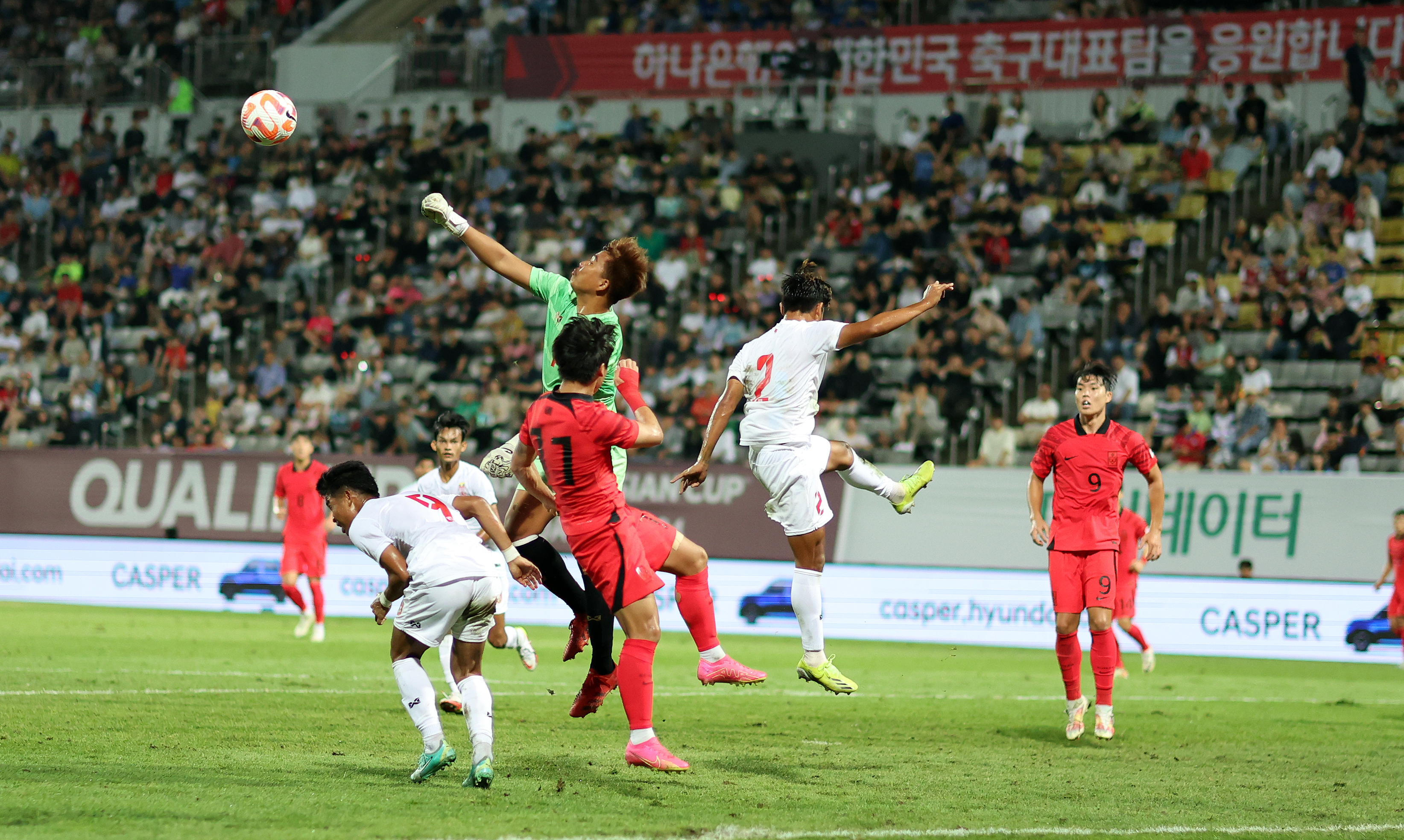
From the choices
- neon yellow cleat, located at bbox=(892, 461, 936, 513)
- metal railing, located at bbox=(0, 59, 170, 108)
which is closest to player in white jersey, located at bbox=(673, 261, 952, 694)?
neon yellow cleat, located at bbox=(892, 461, 936, 513)

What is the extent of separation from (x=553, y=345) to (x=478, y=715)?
6.65 feet

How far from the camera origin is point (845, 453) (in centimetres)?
969

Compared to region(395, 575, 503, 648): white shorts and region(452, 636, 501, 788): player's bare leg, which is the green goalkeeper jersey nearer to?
region(395, 575, 503, 648): white shorts

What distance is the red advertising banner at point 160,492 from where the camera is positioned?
70.0 feet

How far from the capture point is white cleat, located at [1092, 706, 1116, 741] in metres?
10.6

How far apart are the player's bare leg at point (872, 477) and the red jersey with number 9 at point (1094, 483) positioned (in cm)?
117

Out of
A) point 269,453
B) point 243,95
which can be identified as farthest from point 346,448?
point 243,95

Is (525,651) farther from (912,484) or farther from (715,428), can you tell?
(912,484)

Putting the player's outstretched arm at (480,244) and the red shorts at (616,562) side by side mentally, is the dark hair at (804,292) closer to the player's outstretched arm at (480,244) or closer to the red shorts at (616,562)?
the player's outstretched arm at (480,244)

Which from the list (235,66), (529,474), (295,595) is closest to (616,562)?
(529,474)

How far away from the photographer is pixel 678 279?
25203mm

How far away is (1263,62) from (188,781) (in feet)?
76.0

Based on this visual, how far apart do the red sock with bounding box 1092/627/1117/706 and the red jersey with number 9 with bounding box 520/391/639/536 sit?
4522mm

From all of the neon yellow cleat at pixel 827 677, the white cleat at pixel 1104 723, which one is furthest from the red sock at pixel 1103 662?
the neon yellow cleat at pixel 827 677
